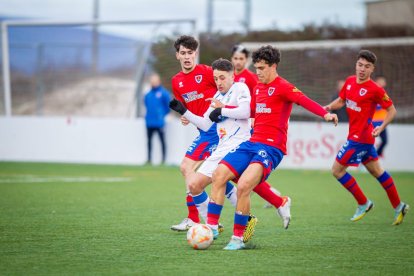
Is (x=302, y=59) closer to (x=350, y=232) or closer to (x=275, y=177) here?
(x=275, y=177)

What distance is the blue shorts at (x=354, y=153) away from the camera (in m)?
10.6

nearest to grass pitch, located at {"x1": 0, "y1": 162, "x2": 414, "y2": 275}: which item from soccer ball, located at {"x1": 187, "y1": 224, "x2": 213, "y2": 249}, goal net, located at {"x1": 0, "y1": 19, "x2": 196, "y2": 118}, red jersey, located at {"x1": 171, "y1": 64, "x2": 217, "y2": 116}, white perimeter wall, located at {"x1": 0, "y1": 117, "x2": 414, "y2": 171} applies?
soccer ball, located at {"x1": 187, "y1": 224, "x2": 213, "y2": 249}

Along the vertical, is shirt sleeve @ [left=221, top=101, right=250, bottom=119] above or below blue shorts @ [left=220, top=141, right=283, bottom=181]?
above

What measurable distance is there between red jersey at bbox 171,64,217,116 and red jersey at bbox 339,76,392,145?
2112 mm

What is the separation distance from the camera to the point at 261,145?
827cm

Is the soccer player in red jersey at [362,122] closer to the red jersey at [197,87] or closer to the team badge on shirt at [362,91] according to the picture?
the team badge on shirt at [362,91]

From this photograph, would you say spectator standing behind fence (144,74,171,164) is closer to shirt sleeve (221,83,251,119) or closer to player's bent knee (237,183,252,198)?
shirt sleeve (221,83,251,119)

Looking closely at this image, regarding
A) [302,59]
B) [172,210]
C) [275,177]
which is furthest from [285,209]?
[302,59]

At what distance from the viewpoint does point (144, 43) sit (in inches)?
893

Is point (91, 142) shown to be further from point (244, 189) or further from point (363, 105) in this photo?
point (244, 189)

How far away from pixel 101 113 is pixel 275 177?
7.65m

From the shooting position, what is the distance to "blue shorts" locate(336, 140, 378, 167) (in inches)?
419

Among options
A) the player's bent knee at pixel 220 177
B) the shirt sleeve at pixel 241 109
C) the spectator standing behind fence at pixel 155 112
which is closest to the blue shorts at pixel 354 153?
the shirt sleeve at pixel 241 109

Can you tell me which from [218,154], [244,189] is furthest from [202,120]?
[244,189]
